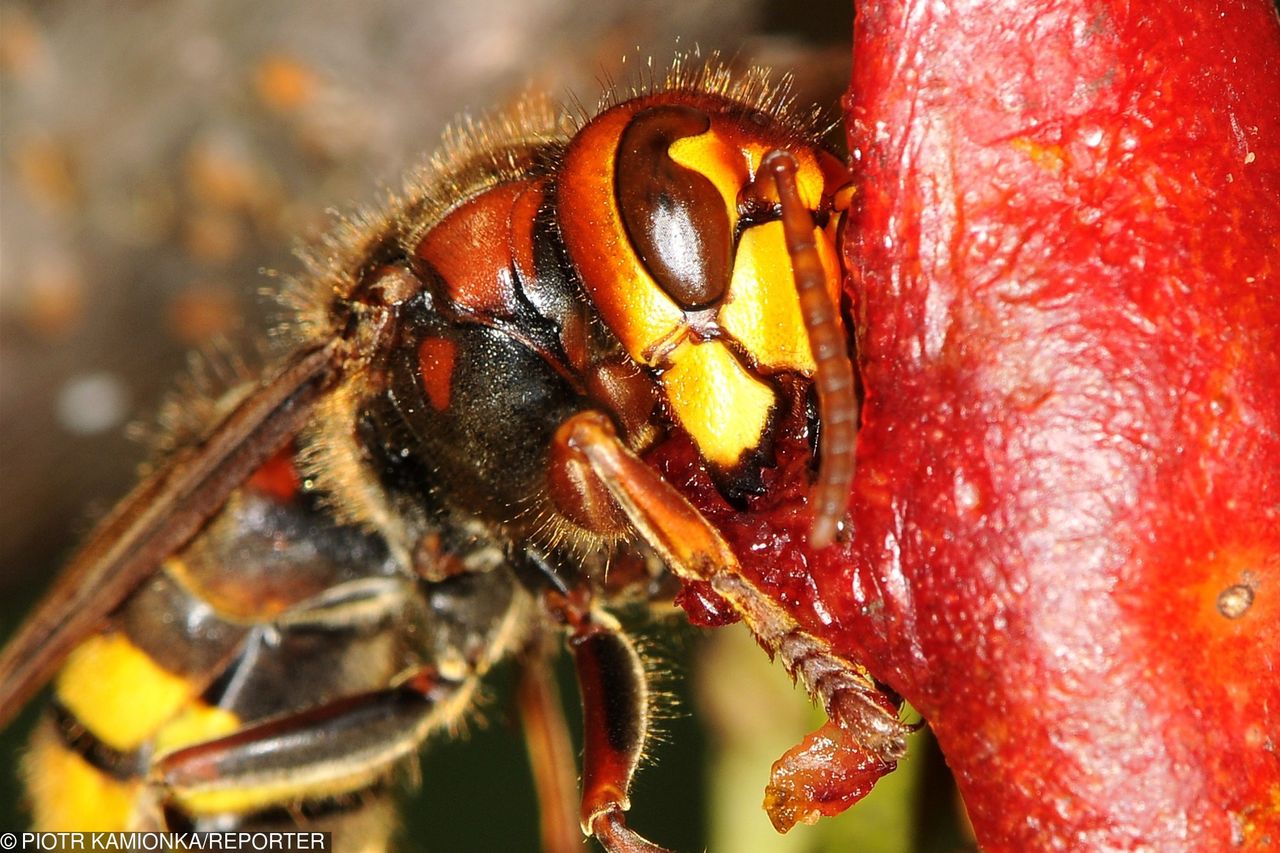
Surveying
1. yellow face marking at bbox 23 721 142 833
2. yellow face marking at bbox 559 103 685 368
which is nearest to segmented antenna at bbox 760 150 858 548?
yellow face marking at bbox 559 103 685 368

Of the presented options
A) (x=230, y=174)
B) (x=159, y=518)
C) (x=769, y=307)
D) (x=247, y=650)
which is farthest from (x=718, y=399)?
(x=230, y=174)

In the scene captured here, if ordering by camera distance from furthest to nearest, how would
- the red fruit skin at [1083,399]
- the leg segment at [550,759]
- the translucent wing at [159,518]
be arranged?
the leg segment at [550,759]
the translucent wing at [159,518]
the red fruit skin at [1083,399]

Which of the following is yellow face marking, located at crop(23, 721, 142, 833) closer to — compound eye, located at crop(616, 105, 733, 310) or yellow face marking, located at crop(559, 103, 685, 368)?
yellow face marking, located at crop(559, 103, 685, 368)

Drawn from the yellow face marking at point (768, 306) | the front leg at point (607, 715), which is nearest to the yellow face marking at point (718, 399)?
the yellow face marking at point (768, 306)

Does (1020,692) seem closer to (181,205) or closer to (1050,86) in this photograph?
(1050,86)

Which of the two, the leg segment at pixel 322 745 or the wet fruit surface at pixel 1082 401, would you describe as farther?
the leg segment at pixel 322 745

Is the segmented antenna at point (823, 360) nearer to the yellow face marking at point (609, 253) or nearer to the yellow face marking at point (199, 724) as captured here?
the yellow face marking at point (609, 253)
